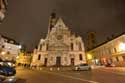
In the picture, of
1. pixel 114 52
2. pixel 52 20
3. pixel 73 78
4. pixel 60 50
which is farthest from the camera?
pixel 52 20

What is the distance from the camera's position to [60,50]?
7662 cm

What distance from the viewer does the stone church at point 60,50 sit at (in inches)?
2977

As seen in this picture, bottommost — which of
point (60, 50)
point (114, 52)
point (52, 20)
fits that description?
point (114, 52)

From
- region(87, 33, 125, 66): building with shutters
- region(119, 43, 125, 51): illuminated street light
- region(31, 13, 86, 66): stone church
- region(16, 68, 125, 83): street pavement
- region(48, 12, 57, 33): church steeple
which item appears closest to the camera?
region(16, 68, 125, 83): street pavement

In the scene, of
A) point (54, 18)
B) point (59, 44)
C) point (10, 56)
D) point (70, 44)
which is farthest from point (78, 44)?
point (10, 56)

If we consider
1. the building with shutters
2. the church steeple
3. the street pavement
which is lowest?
the street pavement

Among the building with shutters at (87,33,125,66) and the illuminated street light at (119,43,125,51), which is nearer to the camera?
the illuminated street light at (119,43,125,51)

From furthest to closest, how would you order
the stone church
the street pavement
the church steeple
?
1. the church steeple
2. the stone church
3. the street pavement

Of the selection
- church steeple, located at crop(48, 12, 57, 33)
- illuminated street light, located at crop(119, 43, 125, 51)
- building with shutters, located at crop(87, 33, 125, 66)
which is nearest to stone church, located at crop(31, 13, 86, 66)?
church steeple, located at crop(48, 12, 57, 33)

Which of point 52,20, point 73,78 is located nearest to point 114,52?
point 52,20

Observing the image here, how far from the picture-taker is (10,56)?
87.6 metres

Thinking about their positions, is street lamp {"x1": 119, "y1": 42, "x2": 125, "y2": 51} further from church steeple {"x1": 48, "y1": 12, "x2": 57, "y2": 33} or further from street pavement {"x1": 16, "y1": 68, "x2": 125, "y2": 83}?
church steeple {"x1": 48, "y1": 12, "x2": 57, "y2": 33}

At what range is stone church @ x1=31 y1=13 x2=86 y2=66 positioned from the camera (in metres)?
75.6

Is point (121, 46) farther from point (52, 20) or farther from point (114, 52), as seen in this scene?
point (52, 20)
